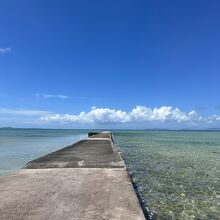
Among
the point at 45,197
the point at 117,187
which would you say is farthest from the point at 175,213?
the point at 45,197

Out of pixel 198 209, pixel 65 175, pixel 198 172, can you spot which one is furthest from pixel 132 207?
pixel 198 172

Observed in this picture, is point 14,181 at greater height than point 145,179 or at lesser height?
greater

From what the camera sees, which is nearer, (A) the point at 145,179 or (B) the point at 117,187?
(B) the point at 117,187

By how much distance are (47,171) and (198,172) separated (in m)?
6.20

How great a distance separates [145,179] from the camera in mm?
8648

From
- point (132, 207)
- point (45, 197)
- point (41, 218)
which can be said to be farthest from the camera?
point (45, 197)

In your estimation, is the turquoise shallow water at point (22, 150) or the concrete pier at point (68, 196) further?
the turquoise shallow water at point (22, 150)

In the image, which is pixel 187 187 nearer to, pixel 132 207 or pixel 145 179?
pixel 145 179

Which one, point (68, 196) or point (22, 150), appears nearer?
point (68, 196)

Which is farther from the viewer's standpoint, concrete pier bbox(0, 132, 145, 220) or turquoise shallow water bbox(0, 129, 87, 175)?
turquoise shallow water bbox(0, 129, 87, 175)

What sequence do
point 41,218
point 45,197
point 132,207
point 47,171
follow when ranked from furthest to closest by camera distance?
point 47,171 < point 45,197 < point 132,207 < point 41,218

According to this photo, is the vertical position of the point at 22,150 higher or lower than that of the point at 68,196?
higher

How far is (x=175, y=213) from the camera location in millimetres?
5309

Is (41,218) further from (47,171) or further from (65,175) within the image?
(47,171)
